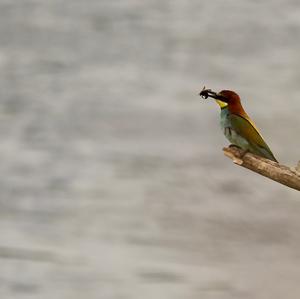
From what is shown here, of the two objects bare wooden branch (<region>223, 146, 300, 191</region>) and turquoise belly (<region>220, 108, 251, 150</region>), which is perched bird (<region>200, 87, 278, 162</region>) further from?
bare wooden branch (<region>223, 146, 300, 191</region>)

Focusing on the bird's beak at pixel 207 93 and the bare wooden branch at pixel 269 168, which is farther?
the bird's beak at pixel 207 93

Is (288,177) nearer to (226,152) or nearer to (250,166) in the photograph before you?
(250,166)

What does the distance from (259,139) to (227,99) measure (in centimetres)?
37

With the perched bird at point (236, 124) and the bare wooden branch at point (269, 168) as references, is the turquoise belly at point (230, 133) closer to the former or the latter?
the perched bird at point (236, 124)

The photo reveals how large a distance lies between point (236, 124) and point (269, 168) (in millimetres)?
815

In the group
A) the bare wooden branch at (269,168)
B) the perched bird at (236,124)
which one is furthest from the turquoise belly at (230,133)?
the bare wooden branch at (269,168)

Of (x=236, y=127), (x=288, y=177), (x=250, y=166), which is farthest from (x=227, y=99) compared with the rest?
(x=288, y=177)

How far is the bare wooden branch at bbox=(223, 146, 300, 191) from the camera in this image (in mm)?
3367

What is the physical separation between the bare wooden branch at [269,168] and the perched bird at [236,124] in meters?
0.20

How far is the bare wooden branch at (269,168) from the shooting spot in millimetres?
3367

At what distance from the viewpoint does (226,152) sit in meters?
4.06

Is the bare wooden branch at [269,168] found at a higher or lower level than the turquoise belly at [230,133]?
lower

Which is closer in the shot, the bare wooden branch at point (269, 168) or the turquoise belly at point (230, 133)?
the bare wooden branch at point (269, 168)

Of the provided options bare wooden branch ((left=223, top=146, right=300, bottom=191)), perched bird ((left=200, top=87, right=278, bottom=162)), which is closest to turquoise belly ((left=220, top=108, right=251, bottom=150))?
perched bird ((left=200, top=87, right=278, bottom=162))
